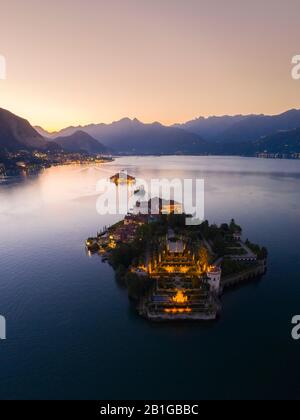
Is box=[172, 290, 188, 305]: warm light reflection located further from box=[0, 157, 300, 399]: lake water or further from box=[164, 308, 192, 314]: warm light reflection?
box=[0, 157, 300, 399]: lake water

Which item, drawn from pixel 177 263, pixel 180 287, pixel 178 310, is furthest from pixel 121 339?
pixel 177 263

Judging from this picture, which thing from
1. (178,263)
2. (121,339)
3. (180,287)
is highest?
(178,263)

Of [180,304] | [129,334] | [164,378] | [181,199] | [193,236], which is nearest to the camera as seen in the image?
[164,378]

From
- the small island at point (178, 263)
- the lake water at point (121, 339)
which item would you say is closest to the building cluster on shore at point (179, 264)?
the small island at point (178, 263)

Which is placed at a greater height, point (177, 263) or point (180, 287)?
point (177, 263)

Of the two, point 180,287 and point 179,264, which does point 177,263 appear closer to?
point 179,264
